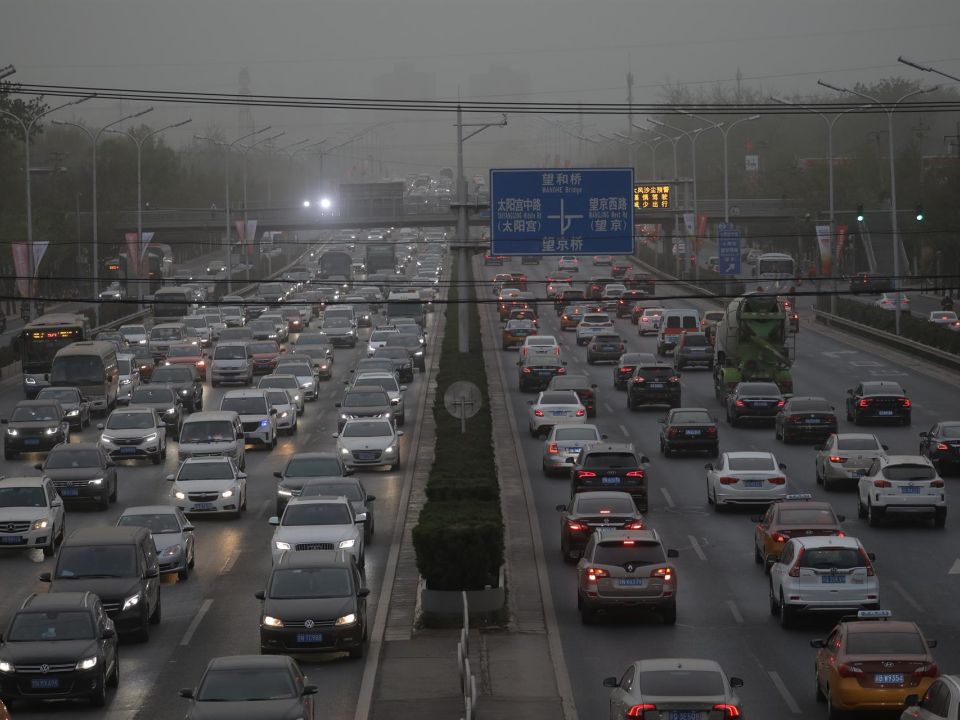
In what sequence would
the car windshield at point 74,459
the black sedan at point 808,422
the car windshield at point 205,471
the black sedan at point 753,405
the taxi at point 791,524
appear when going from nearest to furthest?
the taxi at point 791,524 < the car windshield at point 205,471 < the car windshield at point 74,459 < the black sedan at point 808,422 < the black sedan at point 753,405

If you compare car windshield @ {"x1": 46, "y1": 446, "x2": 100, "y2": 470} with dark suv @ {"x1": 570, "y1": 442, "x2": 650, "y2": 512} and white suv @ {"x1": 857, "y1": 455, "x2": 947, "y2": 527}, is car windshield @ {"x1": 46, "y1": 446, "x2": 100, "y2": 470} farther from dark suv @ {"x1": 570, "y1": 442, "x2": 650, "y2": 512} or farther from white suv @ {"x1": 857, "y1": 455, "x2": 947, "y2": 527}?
white suv @ {"x1": 857, "y1": 455, "x2": 947, "y2": 527}

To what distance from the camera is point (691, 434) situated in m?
43.3

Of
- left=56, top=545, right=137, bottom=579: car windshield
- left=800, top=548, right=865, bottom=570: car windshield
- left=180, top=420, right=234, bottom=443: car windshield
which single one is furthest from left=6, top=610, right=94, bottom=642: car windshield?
left=180, top=420, right=234, bottom=443: car windshield

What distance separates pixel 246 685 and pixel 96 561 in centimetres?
807

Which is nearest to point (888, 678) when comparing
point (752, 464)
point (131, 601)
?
point (131, 601)

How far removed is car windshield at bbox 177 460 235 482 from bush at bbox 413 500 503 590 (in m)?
10.8

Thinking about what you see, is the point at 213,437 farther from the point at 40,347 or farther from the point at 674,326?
the point at 674,326

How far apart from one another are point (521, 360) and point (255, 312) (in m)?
35.9

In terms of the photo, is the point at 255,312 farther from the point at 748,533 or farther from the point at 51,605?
the point at 51,605

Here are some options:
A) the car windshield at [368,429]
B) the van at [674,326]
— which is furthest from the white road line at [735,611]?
the van at [674,326]

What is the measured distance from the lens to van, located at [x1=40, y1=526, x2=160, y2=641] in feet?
78.5

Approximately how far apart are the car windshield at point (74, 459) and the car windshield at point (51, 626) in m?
16.8

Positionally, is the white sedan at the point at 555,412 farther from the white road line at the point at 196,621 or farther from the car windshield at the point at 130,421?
the white road line at the point at 196,621

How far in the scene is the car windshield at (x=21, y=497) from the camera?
104 feet
